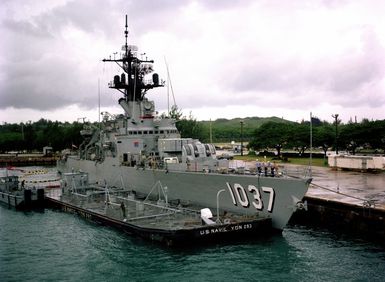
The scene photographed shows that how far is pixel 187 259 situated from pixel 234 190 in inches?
191

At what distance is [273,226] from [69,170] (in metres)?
25.4

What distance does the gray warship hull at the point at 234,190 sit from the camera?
733 inches

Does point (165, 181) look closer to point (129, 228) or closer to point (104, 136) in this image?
point (129, 228)

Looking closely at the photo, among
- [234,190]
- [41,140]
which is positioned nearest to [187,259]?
[234,190]

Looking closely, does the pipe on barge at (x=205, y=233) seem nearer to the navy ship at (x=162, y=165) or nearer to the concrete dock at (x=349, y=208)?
the navy ship at (x=162, y=165)

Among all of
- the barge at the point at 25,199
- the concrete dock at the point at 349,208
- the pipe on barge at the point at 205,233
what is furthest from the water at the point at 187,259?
the barge at the point at 25,199

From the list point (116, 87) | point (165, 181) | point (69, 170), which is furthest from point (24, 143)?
point (165, 181)

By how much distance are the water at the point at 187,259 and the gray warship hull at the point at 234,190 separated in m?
1.63

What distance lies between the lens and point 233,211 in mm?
21234

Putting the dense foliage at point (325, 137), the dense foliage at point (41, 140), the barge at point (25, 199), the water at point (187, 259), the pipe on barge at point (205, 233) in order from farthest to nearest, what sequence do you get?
1. the dense foliage at point (41, 140)
2. the dense foliage at point (325, 137)
3. the barge at point (25, 199)
4. the pipe on barge at point (205, 233)
5. the water at point (187, 259)

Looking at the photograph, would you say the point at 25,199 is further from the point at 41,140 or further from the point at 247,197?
the point at 41,140

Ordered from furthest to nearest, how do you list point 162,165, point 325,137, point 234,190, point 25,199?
point 325,137 → point 25,199 → point 162,165 → point 234,190

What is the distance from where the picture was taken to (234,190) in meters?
20.7

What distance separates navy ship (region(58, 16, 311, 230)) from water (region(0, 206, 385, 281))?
2163 mm
